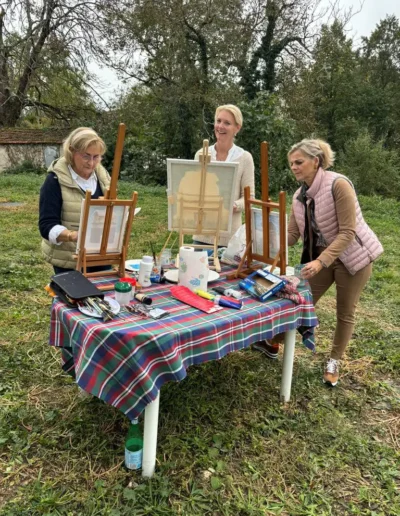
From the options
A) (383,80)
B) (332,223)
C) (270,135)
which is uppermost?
(383,80)

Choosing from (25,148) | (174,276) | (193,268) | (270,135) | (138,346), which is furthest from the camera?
(25,148)

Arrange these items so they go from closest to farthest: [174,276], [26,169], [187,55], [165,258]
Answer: [174,276] < [165,258] < [187,55] < [26,169]

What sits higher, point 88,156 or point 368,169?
point 88,156

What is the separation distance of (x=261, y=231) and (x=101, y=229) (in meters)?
0.93

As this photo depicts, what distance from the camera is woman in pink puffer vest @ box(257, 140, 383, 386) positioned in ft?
8.23

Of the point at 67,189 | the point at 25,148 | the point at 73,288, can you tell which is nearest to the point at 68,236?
the point at 67,189

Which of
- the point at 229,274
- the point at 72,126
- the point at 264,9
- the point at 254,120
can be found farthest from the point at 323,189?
the point at 72,126

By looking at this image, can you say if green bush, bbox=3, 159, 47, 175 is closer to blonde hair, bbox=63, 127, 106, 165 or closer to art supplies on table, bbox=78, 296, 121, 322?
blonde hair, bbox=63, 127, 106, 165

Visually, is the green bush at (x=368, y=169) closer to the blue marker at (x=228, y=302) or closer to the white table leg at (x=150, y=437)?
the blue marker at (x=228, y=302)

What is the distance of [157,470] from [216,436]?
424 mm

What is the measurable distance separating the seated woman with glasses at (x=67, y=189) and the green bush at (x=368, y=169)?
15.6 m

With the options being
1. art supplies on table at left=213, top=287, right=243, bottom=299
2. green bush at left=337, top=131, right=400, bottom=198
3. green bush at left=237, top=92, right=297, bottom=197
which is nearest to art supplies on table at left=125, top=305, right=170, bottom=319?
art supplies on table at left=213, top=287, right=243, bottom=299

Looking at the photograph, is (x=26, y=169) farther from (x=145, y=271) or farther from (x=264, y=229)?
(x=264, y=229)

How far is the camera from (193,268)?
226 centimetres
